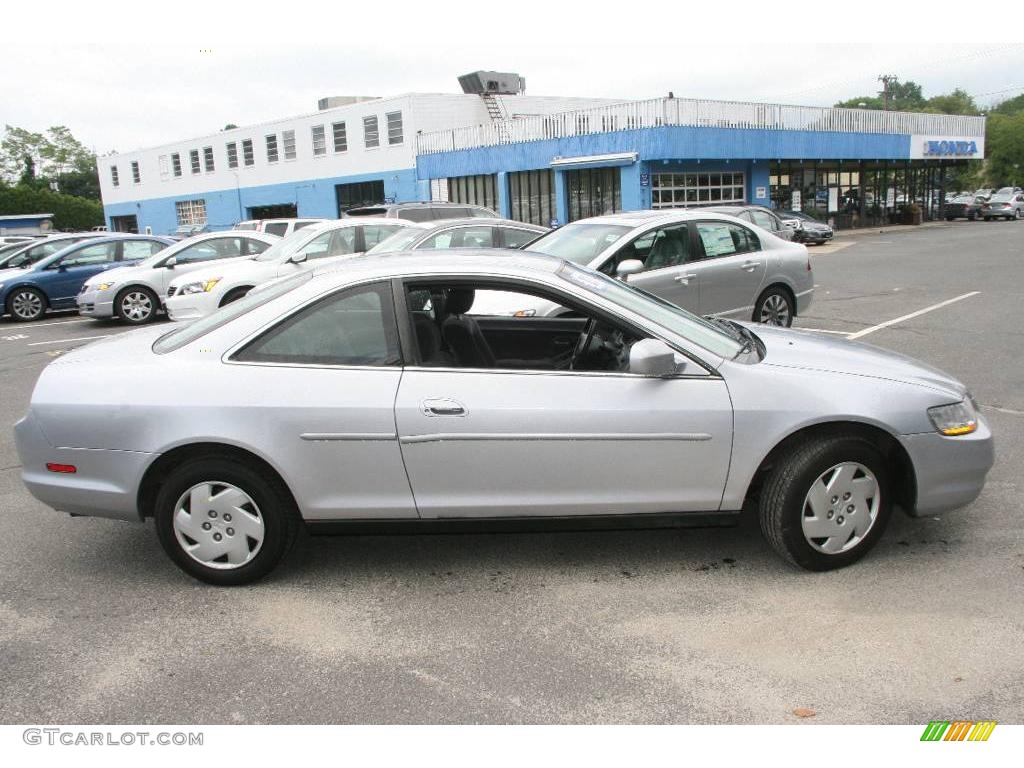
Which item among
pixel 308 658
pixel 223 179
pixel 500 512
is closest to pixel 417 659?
pixel 308 658

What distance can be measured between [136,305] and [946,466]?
42.8 feet

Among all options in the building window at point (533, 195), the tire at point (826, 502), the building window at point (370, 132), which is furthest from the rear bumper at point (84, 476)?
the building window at point (370, 132)

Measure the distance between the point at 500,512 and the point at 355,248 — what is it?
9912 millimetres

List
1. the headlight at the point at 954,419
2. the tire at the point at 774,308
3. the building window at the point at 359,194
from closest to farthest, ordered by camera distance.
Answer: the headlight at the point at 954,419
the tire at the point at 774,308
the building window at the point at 359,194

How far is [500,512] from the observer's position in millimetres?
4070

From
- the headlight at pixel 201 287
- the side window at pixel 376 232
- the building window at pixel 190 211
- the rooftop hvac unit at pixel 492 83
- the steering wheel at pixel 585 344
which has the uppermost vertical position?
the rooftop hvac unit at pixel 492 83

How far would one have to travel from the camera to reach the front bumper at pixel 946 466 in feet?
13.5

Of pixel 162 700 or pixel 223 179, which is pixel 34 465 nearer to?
pixel 162 700

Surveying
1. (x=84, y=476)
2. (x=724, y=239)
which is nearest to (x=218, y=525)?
(x=84, y=476)

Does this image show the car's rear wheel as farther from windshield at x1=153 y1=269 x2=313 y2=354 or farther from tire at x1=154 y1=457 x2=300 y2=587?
tire at x1=154 y1=457 x2=300 y2=587

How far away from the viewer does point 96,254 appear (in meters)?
16.6

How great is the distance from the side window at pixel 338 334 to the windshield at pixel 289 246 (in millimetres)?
8994

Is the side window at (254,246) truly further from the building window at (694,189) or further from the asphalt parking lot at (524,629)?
the building window at (694,189)

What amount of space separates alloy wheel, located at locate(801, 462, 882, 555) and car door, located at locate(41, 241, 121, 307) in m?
15.3
